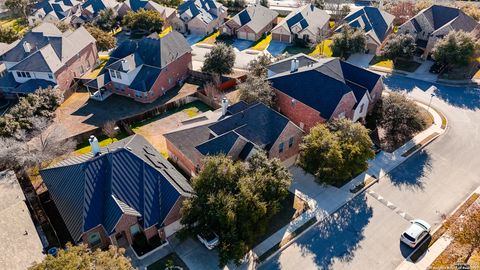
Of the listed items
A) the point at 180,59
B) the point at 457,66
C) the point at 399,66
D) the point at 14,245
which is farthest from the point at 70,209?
the point at 457,66

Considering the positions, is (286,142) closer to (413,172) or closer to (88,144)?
(413,172)

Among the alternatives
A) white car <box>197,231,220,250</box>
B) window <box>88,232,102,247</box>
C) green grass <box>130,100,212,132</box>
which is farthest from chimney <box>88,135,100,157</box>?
green grass <box>130,100,212,132</box>

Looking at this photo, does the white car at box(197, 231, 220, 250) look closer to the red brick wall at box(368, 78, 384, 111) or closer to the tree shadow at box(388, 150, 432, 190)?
the tree shadow at box(388, 150, 432, 190)

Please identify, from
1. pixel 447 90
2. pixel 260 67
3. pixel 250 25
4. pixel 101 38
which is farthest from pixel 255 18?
pixel 447 90

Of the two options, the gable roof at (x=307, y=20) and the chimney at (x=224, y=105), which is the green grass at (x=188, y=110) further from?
the gable roof at (x=307, y=20)

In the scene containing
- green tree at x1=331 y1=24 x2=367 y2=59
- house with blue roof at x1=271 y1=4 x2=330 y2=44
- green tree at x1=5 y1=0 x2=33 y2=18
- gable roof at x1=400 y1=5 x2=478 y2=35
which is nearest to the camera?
green tree at x1=331 y1=24 x2=367 y2=59

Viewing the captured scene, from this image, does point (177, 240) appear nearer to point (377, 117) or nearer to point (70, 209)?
point (70, 209)
